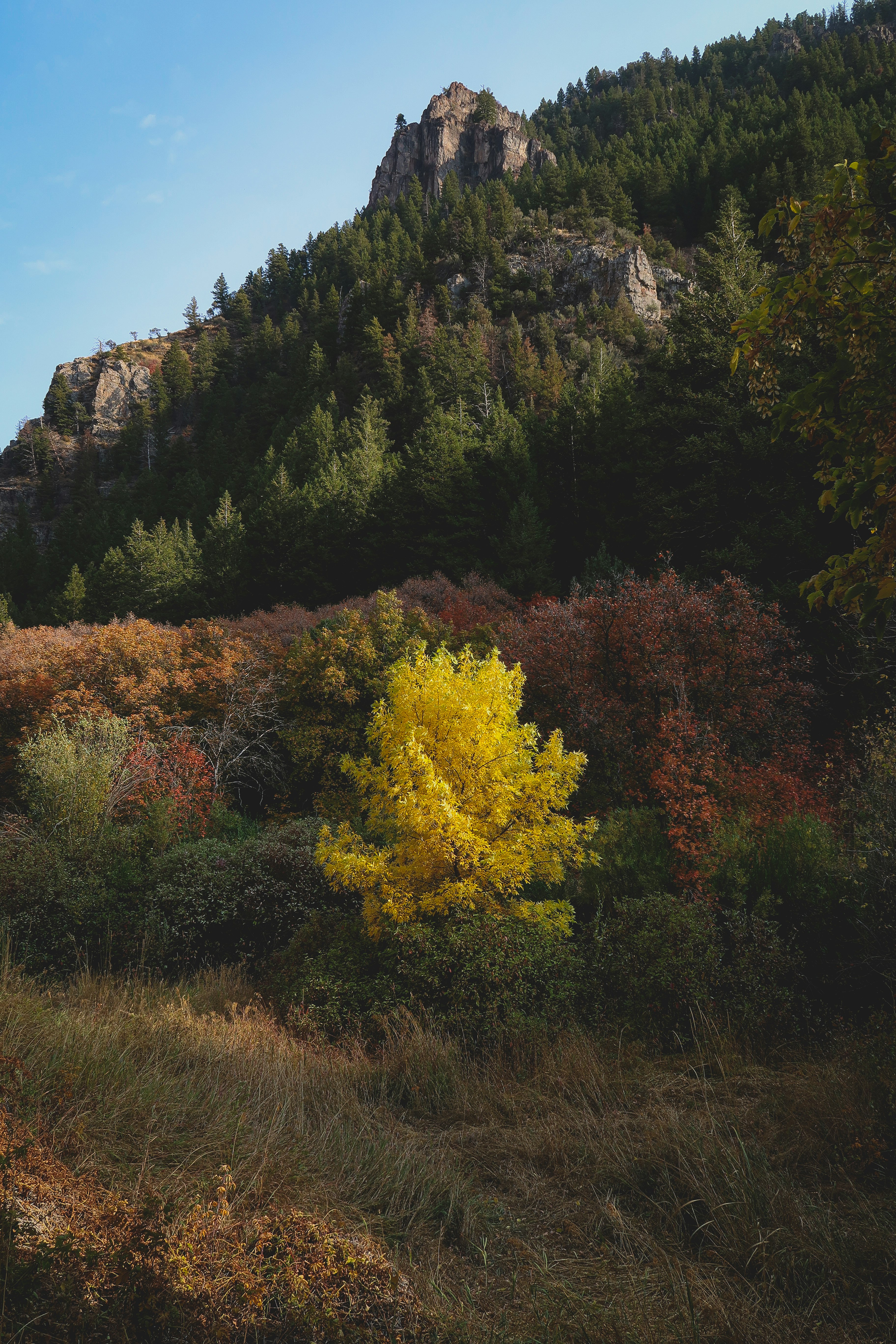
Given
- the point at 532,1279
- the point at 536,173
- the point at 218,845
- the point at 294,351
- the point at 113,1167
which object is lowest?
the point at 218,845

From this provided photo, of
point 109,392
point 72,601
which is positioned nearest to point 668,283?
point 72,601

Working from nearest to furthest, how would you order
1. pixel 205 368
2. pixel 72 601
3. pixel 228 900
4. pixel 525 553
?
1. pixel 228 900
2. pixel 525 553
3. pixel 72 601
4. pixel 205 368

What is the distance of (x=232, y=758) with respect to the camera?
2202 centimetres

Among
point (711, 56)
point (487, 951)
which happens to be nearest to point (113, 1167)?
point (487, 951)

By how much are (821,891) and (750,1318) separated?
6.13 metres

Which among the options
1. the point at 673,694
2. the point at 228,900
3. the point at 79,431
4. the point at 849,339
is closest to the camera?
the point at 849,339

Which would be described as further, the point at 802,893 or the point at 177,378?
the point at 177,378

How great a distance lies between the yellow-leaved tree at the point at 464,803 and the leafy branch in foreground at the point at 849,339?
6692 millimetres

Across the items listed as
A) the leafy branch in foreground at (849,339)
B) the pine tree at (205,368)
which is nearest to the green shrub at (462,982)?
the leafy branch in foreground at (849,339)

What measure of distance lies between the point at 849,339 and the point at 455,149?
592ft

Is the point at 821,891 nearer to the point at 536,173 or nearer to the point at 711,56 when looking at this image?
the point at 536,173

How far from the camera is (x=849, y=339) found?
2.75 meters

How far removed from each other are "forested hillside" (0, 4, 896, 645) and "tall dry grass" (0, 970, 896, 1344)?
18.6 metres

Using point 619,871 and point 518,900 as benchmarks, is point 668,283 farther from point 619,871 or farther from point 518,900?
point 518,900
